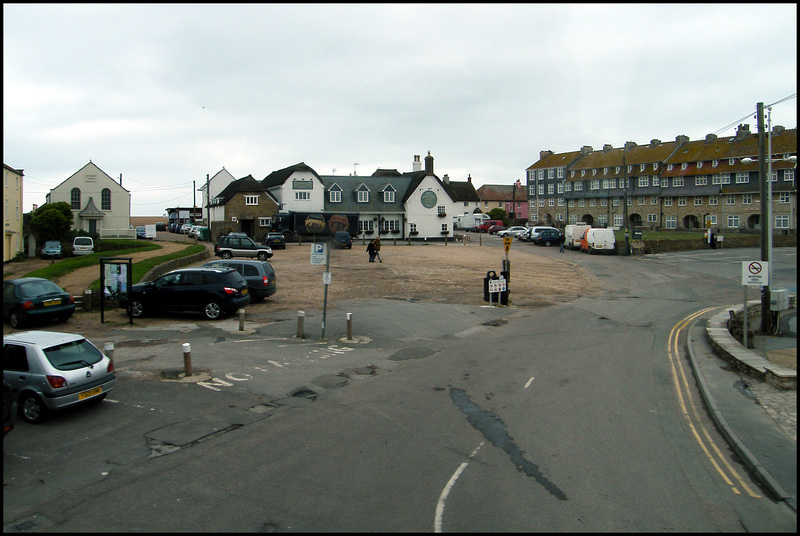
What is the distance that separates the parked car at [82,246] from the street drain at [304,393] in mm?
42284

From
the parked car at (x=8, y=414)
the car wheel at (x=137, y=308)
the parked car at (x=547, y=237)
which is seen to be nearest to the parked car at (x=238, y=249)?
the car wheel at (x=137, y=308)

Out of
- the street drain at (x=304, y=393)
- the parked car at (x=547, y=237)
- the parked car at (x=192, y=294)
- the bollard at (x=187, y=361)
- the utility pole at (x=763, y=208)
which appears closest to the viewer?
the street drain at (x=304, y=393)

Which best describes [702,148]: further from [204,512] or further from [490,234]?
[204,512]

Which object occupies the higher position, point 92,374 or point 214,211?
point 214,211

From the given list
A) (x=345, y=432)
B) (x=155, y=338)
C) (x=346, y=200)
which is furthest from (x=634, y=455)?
(x=346, y=200)

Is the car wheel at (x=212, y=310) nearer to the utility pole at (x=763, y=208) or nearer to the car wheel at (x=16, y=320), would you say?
the car wheel at (x=16, y=320)

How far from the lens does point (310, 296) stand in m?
26.6

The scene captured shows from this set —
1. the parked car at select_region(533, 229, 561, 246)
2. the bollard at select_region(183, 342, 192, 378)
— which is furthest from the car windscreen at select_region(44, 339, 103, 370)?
the parked car at select_region(533, 229, 561, 246)

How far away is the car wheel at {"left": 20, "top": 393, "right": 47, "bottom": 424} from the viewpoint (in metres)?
10.5

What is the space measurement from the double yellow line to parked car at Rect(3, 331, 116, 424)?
10550 mm

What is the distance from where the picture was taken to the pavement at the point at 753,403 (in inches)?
343

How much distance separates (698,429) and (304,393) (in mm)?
Result: 7578

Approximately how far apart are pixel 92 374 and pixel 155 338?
6975mm

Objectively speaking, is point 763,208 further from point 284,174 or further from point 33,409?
point 284,174
